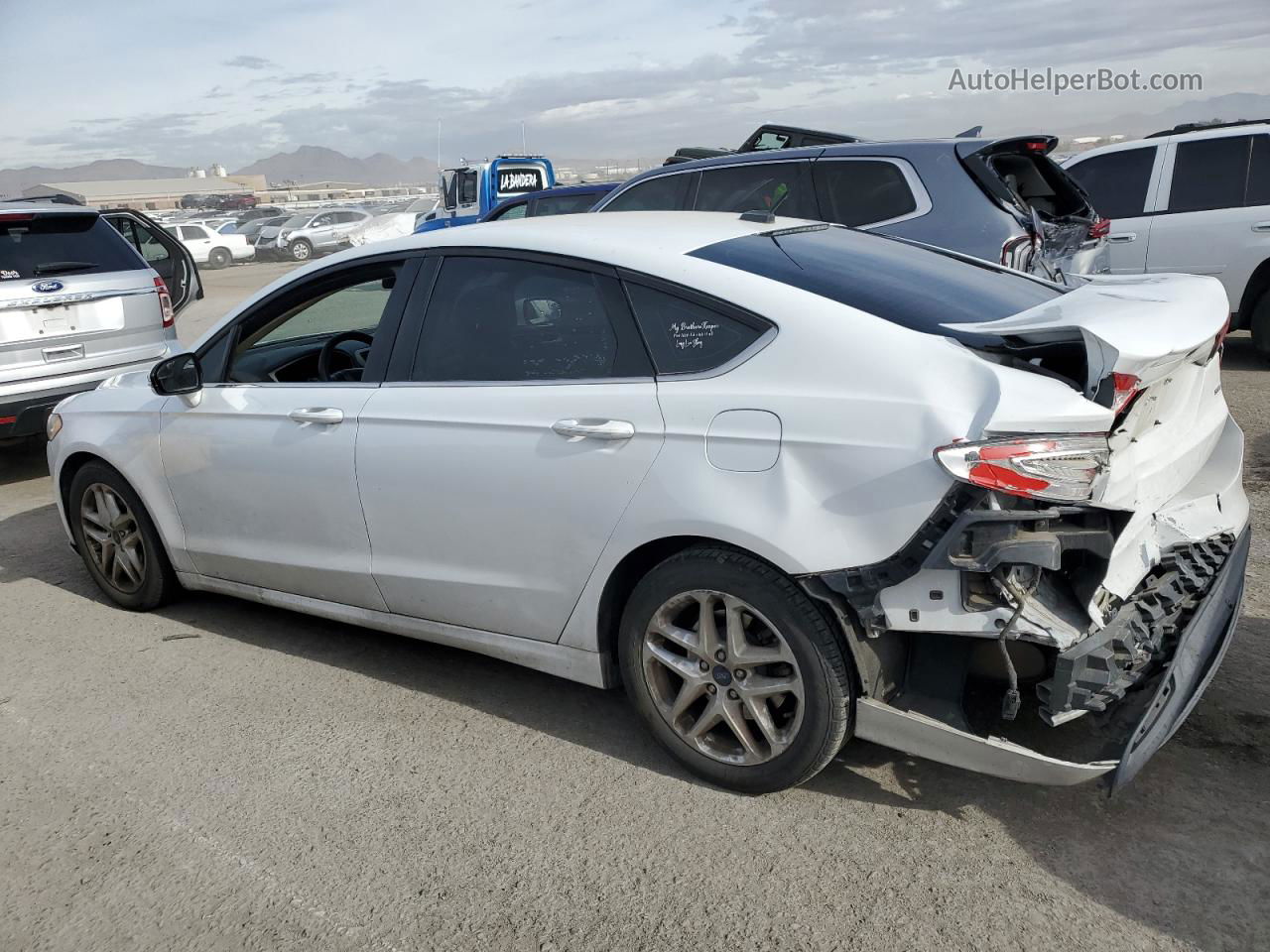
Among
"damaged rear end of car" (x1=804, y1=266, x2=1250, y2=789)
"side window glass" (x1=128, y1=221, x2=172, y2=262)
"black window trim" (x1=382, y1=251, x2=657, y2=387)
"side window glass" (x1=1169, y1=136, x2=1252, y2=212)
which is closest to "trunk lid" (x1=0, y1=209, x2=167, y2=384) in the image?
"side window glass" (x1=128, y1=221, x2=172, y2=262)

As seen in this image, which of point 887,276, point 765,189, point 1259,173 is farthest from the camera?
point 1259,173

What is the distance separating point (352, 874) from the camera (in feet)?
9.51

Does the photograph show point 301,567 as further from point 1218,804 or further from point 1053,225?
point 1053,225

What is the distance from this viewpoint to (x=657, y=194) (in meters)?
8.26

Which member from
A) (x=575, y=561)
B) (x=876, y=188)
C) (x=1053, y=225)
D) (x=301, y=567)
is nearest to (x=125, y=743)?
(x=301, y=567)

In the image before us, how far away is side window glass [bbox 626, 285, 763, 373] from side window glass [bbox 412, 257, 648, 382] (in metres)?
0.07

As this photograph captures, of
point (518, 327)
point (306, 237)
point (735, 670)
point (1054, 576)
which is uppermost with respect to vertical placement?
point (518, 327)

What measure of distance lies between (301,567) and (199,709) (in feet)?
2.02

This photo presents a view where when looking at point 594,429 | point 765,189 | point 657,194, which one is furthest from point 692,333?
point 657,194

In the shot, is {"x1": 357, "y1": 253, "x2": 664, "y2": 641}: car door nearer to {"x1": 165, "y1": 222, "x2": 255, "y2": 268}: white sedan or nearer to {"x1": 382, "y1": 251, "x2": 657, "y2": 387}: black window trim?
{"x1": 382, "y1": 251, "x2": 657, "y2": 387}: black window trim

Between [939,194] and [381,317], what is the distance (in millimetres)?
4108

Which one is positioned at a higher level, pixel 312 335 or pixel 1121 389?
pixel 1121 389

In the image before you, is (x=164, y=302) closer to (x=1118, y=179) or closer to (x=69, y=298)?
(x=69, y=298)

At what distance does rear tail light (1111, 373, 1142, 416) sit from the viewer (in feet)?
8.78
